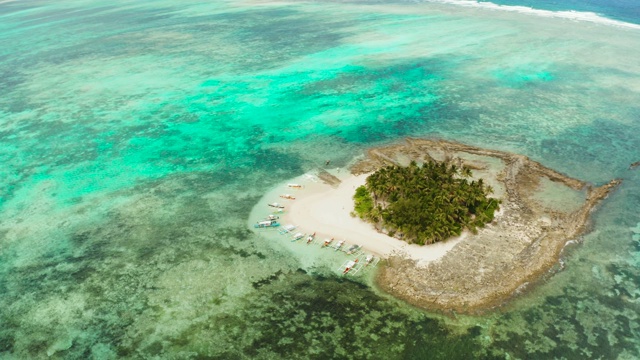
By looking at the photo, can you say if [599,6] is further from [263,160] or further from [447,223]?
[447,223]

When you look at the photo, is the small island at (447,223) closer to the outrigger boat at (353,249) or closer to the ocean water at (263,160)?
the outrigger boat at (353,249)

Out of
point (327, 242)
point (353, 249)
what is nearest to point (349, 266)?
point (353, 249)

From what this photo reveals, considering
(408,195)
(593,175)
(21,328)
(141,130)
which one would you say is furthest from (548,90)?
(21,328)

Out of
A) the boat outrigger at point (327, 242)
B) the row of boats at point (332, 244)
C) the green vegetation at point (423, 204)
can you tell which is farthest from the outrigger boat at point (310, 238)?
the green vegetation at point (423, 204)

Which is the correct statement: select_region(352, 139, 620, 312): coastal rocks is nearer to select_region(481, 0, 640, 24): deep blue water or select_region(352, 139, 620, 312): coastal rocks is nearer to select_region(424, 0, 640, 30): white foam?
select_region(424, 0, 640, 30): white foam

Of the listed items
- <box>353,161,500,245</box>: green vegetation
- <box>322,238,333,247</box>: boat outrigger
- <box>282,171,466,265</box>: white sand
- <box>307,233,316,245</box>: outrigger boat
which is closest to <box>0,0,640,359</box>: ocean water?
<box>307,233,316,245</box>: outrigger boat
